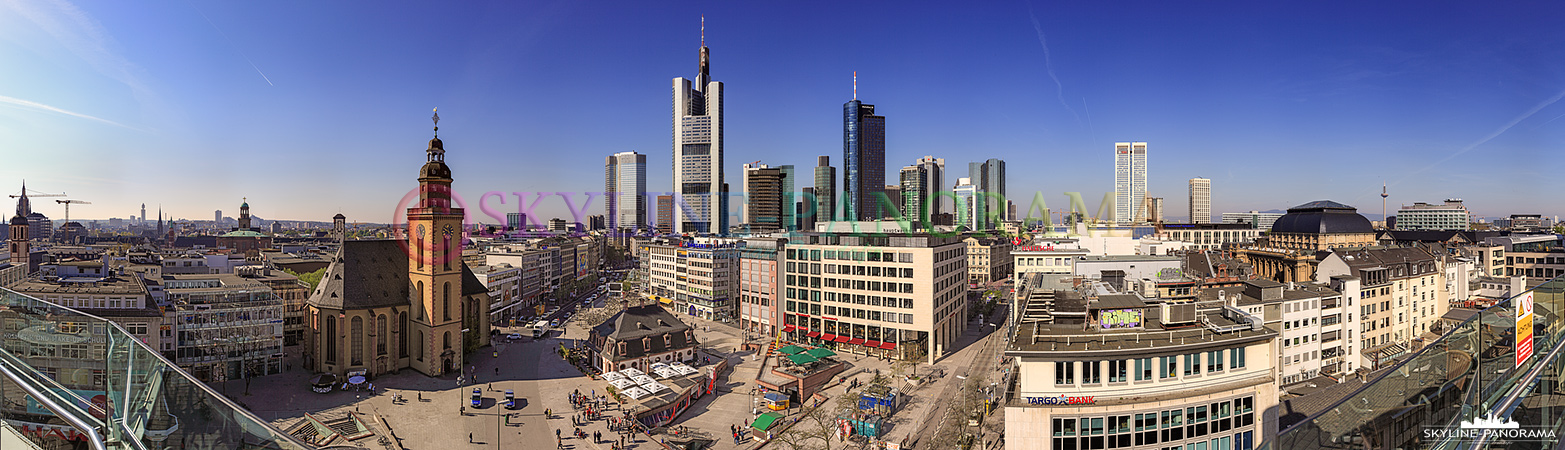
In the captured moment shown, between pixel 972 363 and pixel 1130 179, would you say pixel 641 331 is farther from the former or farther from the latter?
pixel 1130 179

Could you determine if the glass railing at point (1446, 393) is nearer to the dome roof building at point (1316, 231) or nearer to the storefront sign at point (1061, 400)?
the storefront sign at point (1061, 400)

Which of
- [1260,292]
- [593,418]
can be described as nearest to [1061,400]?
[593,418]

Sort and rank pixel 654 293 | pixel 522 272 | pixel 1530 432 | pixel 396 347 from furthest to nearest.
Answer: pixel 654 293 < pixel 522 272 < pixel 396 347 < pixel 1530 432

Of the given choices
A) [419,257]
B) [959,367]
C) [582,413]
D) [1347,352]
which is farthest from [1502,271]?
[419,257]

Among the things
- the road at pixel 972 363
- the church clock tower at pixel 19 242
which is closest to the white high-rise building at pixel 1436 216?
the road at pixel 972 363

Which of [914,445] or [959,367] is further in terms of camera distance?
[959,367]

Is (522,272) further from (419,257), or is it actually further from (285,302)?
(419,257)

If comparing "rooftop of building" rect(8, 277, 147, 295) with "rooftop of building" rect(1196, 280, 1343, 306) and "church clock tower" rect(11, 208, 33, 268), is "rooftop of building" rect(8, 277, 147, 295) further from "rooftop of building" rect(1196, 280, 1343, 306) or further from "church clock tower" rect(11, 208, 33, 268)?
"rooftop of building" rect(1196, 280, 1343, 306)
